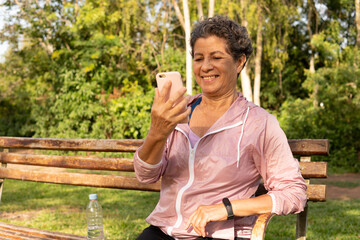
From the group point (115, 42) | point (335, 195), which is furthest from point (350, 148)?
point (115, 42)

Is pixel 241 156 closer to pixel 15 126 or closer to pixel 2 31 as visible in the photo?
pixel 15 126

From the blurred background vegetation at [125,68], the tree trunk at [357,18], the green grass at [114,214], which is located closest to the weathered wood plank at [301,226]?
the green grass at [114,214]

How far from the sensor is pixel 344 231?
5.59 meters

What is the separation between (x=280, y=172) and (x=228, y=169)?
0.26 metres

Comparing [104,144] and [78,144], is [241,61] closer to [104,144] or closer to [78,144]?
[104,144]

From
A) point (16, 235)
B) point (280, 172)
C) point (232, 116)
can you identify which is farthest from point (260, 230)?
point (16, 235)

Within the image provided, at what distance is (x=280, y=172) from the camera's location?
6.90 ft

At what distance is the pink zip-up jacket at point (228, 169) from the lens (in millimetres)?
2117

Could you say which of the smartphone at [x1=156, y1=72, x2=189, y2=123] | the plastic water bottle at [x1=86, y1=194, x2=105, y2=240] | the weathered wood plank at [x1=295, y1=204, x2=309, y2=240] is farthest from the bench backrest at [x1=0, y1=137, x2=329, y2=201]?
the smartphone at [x1=156, y1=72, x2=189, y2=123]

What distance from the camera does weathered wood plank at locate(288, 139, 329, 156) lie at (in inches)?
97.5

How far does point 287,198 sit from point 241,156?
31 cm

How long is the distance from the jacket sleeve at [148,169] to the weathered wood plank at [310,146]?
817 millimetres

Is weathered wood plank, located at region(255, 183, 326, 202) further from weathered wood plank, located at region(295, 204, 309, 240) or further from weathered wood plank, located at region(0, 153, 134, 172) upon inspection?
weathered wood plank, located at region(0, 153, 134, 172)

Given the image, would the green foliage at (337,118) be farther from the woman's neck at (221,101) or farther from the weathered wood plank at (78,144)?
the woman's neck at (221,101)
